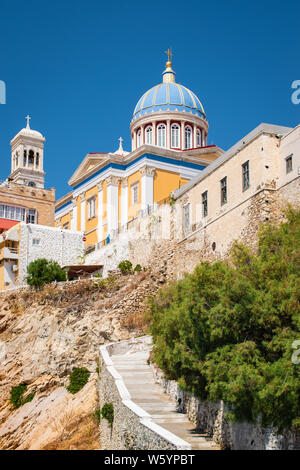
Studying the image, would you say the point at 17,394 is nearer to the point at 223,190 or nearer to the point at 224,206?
the point at 224,206

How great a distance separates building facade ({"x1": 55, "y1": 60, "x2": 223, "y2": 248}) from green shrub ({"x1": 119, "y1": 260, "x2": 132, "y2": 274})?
14.3ft

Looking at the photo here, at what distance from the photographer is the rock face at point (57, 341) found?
73.9ft

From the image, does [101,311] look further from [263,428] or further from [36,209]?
[36,209]

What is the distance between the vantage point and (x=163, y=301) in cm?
1947

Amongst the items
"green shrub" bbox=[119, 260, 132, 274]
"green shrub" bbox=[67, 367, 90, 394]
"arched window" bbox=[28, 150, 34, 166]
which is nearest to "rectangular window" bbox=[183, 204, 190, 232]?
"green shrub" bbox=[119, 260, 132, 274]

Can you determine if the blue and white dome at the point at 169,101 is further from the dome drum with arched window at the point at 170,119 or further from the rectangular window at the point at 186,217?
the rectangular window at the point at 186,217

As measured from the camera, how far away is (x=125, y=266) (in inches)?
1241

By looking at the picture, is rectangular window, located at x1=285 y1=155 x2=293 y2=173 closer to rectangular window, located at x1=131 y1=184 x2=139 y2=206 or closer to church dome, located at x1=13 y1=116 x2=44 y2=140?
rectangular window, located at x1=131 y1=184 x2=139 y2=206

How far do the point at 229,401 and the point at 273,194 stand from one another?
373 inches

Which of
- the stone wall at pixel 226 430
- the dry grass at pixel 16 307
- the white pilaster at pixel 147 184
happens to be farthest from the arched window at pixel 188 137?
the stone wall at pixel 226 430

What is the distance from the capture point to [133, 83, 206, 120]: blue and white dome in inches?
1826

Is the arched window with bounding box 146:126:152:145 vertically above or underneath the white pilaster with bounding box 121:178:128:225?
above

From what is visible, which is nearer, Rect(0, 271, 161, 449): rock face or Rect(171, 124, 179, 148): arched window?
Rect(0, 271, 161, 449): rock face

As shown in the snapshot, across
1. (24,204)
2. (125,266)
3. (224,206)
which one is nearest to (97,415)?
(224,206)
